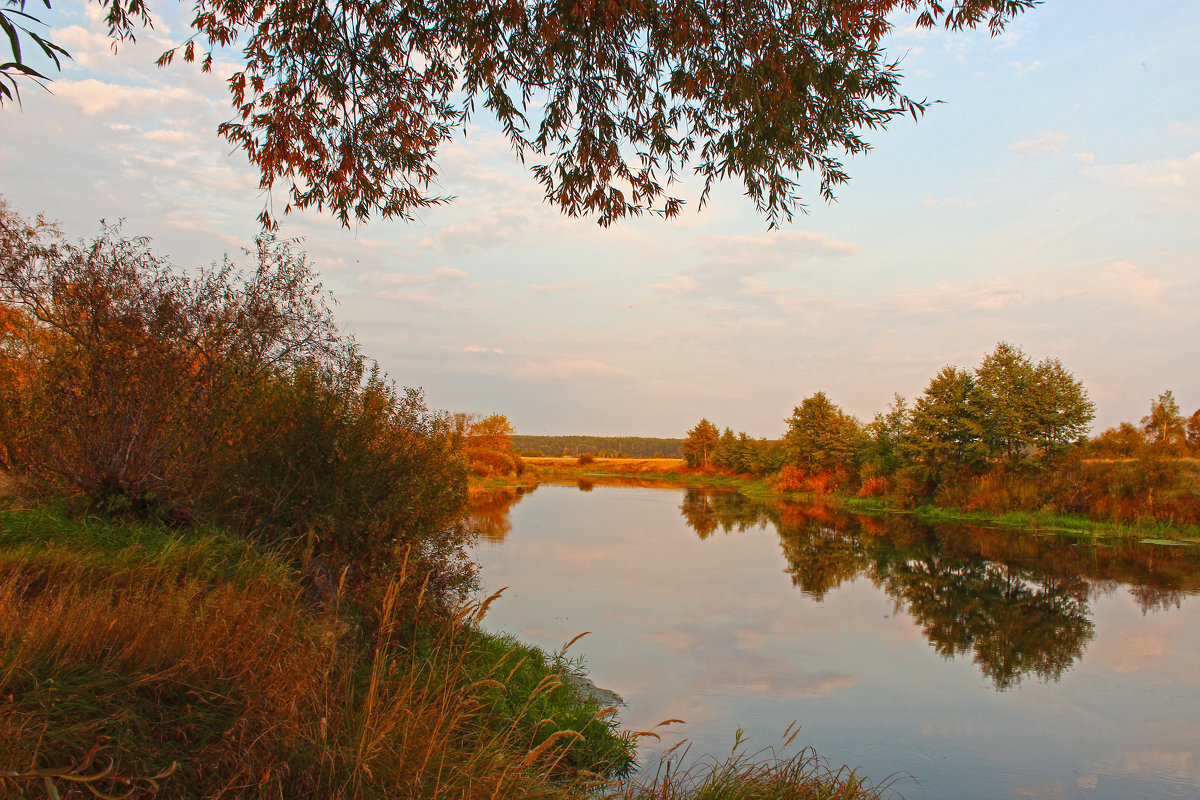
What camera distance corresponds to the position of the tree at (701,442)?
254 feet

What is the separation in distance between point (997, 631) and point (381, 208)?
468 inches

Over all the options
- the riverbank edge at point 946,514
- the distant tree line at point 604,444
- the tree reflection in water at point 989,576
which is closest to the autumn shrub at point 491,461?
the riverbank edge at point 946,514

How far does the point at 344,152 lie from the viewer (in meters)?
6.86

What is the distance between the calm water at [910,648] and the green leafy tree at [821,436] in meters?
20.0

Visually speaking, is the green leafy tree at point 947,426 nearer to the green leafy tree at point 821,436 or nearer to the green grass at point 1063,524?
the green grass at point 1063,524

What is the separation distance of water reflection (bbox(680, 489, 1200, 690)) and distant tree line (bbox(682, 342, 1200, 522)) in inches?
128

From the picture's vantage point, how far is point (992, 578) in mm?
16656

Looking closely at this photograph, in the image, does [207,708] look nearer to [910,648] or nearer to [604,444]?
[910,648]

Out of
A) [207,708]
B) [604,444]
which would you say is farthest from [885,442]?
[604,444]

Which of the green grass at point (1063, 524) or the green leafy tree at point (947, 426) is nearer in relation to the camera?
the green grass at point (1063, 524)

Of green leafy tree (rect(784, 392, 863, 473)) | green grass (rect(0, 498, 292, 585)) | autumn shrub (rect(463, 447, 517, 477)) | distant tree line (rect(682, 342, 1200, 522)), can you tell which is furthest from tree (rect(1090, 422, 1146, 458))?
autumn shrub (rect(463, 447, 517, 477))

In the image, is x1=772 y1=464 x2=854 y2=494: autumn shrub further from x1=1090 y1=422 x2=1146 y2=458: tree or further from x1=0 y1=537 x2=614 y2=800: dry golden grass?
x1=0 y1=537 x2=614 y2=800: dry golden grass

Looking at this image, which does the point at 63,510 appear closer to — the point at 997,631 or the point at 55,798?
the point at 55,798

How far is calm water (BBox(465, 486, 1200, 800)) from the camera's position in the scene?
7562 millimetres
